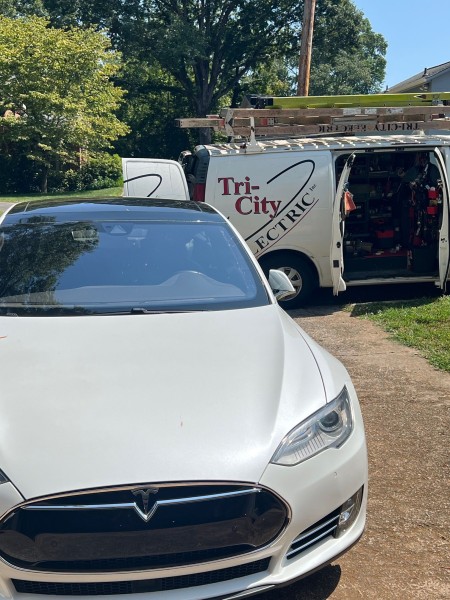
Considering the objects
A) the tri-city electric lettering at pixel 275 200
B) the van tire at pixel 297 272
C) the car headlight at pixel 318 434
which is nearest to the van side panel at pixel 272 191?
the tri-city electric lettering at pixel 275 200

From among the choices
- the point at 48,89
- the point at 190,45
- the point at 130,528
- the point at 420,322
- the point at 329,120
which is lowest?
the point at 420,322

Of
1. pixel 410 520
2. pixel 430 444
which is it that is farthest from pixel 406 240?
pixel 410 520

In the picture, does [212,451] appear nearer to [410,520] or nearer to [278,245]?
[410,520]

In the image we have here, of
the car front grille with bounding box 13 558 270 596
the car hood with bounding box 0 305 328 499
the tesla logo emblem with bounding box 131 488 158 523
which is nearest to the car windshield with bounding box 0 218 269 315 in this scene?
the car hood with bounding box 0 305 328 499

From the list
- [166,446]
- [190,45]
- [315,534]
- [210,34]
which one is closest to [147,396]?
[166,446]

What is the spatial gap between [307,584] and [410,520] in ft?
2.74

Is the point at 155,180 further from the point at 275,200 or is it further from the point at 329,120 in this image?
the point at 329,120

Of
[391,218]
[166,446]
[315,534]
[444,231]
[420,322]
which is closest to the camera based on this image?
[166,446]

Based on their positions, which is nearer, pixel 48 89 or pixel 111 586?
pixel 111 586

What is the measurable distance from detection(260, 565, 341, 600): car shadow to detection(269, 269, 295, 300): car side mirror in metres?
1.61

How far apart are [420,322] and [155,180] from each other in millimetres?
4207

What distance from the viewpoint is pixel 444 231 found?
8805 mm

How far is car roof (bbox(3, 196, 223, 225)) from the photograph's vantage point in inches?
173

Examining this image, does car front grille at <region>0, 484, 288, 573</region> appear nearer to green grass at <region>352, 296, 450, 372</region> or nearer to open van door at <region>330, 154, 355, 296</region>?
green grass at <region>352, 296, 450, 372</region>
